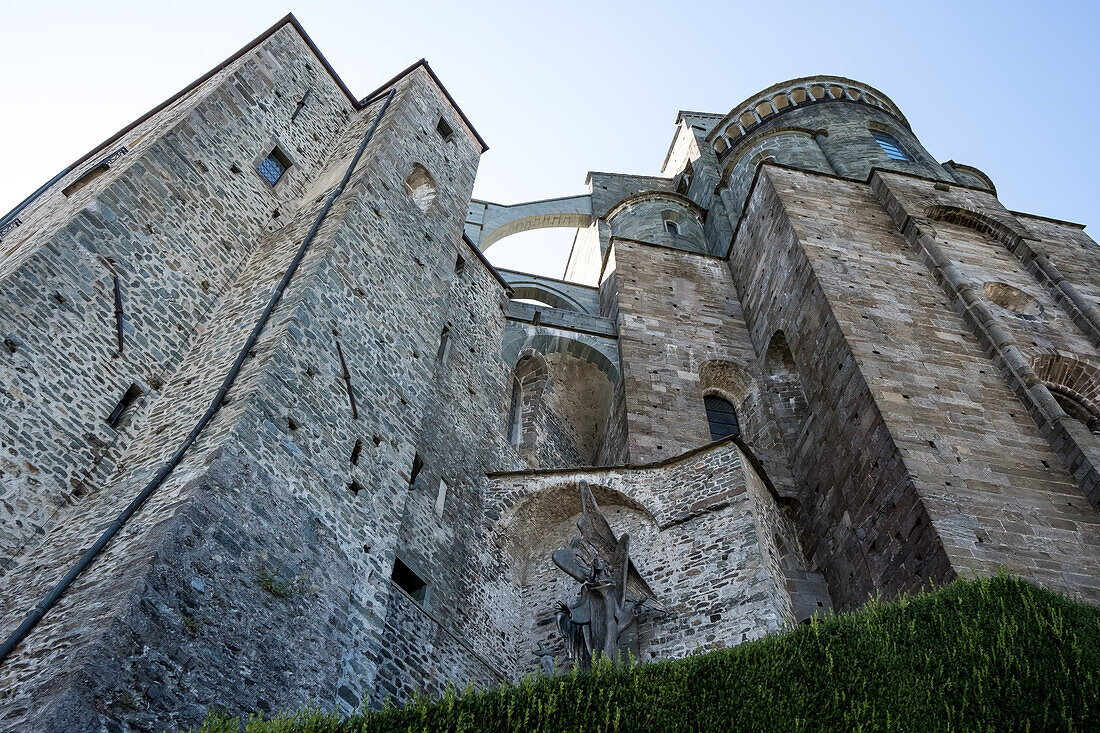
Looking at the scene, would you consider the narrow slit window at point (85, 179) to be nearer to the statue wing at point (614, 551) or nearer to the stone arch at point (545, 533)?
the stone arch at point (545, 533)

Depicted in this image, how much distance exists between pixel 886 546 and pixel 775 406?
4935 millimetres

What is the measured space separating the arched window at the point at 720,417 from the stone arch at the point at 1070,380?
470cm

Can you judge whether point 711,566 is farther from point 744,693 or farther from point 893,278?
point 893,278

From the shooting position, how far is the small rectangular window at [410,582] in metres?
10.5

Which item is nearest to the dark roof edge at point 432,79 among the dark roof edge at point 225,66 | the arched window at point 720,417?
the dark roof edge at point 225,66

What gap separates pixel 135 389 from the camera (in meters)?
10.1

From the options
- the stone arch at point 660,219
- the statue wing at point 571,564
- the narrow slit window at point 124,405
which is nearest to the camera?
the narrow slit window at point 124,405

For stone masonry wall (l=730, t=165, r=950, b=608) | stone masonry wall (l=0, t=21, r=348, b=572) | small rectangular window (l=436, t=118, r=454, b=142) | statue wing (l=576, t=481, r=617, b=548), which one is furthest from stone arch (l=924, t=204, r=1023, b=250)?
stone masonry wall (l=0, t=21, r=348, b=572)

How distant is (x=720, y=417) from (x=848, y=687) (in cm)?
936

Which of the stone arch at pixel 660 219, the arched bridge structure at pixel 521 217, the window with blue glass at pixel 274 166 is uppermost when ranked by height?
the arched bridge structure at pixel 521 217

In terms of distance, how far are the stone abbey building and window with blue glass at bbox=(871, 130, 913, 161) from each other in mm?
4506

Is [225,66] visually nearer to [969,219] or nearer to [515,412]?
[515,412]

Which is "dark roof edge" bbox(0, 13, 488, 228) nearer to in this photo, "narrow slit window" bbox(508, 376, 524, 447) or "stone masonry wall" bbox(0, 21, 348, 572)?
"stone masonry wall" bbox(0, 21, 348, 572)

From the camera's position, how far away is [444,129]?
711 inches
